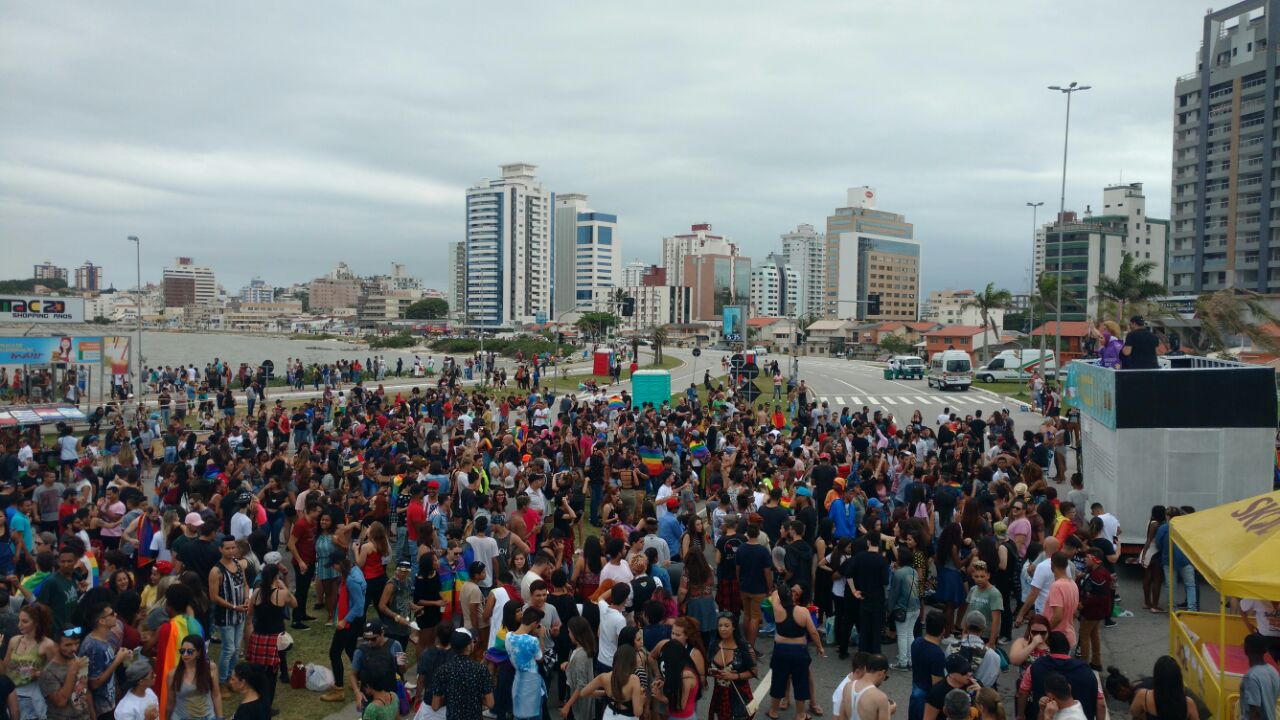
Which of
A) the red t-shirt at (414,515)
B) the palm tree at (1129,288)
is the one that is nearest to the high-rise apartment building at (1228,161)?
the palm tree at (1129,288)

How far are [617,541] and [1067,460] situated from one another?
17.5 metres

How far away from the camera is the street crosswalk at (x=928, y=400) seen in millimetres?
39031

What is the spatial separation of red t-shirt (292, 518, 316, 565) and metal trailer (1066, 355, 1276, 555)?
1152 cm

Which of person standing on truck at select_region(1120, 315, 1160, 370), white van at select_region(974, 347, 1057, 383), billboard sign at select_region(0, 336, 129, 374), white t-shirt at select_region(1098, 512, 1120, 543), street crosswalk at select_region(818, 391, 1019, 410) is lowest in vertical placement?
street crosswalk at select_region(818, 391, 1019, 410)

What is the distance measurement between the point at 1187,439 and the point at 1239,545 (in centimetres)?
626

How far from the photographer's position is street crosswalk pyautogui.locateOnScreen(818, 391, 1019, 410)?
3903 cm

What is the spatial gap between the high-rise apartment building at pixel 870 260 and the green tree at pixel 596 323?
1904 inches

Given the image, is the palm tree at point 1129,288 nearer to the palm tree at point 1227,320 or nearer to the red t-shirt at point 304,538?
the palm tree at point 1227,320

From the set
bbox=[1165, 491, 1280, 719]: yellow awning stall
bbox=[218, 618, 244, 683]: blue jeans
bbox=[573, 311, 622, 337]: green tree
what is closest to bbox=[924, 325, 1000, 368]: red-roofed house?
bbox=[573, 311, 622, 337]: green tree

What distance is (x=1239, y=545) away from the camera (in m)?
7.01

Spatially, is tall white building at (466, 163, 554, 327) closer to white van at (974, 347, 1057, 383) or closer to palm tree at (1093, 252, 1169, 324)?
white van at (974, 347, 1057, 383)

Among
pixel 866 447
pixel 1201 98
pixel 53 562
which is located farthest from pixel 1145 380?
pixel 1201 98

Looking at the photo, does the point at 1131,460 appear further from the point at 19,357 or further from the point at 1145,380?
Result: the point at 19,357

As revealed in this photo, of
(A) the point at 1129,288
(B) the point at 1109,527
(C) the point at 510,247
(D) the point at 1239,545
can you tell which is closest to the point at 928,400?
(A) the point at 1129,288
